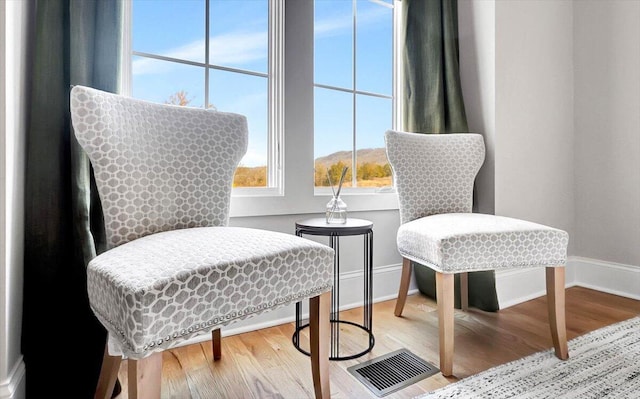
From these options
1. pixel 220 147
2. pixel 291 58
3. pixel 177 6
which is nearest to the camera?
pixel 220 147

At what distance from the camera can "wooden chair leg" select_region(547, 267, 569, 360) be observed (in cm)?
132

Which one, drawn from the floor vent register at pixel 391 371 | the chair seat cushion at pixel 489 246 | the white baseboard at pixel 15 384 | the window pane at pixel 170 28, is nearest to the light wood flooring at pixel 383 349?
the floor vent register at pixel 391 371

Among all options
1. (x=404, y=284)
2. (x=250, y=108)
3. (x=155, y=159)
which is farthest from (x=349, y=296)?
(x=155, y=159)

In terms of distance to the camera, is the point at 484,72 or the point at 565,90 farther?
the point at 565,90

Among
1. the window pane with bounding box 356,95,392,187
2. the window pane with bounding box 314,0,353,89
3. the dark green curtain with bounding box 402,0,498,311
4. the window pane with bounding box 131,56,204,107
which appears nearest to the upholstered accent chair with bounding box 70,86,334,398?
the window pane with bounding box 131,56,204,107

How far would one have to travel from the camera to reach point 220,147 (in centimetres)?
129

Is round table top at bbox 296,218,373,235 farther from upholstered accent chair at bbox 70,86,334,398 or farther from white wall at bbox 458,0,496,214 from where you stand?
white wall at bbox 458,0,496,214

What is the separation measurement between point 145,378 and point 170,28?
1443 mm

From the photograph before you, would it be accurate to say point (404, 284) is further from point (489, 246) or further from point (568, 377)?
point (568, 377)

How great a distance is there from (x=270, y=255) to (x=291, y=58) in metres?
1.21

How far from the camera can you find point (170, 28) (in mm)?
1534

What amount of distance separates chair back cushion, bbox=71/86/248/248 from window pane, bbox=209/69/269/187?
1.18 ft

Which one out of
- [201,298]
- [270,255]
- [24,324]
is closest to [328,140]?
[270,255]

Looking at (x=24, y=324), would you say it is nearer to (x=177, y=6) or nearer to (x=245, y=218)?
(x=245, y=218)
